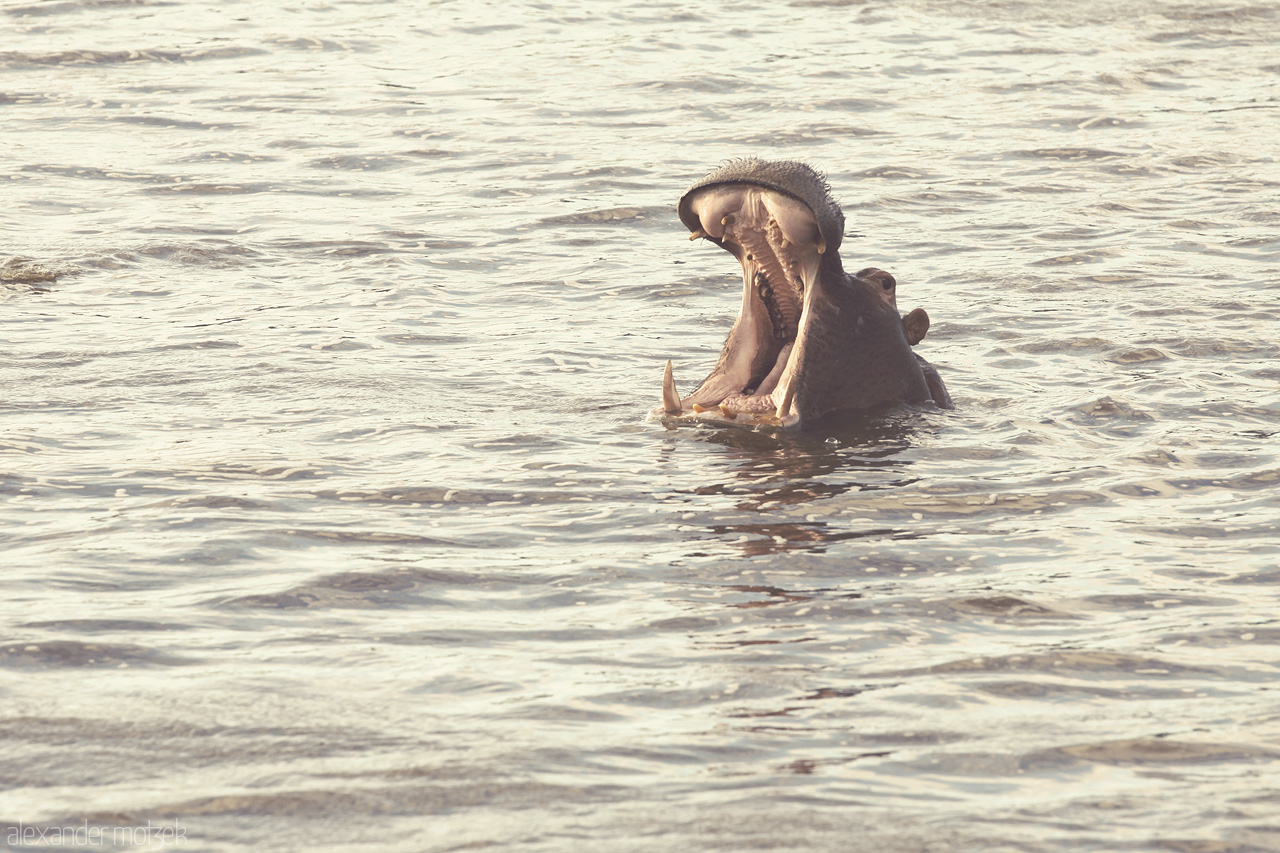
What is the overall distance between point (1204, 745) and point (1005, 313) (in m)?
6.39

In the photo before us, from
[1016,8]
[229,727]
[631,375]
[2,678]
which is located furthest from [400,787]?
[1016,8]

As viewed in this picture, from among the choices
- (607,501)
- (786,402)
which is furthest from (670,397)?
(607,501)

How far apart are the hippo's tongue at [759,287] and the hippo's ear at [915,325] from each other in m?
0.56

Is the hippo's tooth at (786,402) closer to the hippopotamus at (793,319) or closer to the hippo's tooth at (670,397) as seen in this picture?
the hippopotamus at (793,319)

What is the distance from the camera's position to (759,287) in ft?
26.6

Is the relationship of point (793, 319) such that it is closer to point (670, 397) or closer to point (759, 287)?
point (759, 287)

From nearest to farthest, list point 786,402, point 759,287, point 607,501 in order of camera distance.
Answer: point 607,501 → point 786,402 → point 759,287

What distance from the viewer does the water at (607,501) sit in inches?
181

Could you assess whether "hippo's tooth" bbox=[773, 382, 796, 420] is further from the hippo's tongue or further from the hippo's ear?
the hippo's ear

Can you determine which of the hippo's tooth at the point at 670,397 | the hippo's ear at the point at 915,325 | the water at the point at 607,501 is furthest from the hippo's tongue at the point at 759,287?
the hippo's ear at the point at 915,325

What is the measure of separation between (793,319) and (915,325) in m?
0.62

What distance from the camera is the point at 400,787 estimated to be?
451 cm

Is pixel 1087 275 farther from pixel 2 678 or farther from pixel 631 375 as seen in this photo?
pixel 2 678

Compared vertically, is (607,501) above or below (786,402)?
below
